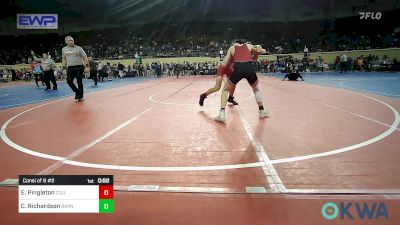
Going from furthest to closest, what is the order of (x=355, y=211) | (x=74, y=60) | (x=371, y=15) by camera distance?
(x=371, y=15)
(x=74, y=60)
(x=355, y=211)

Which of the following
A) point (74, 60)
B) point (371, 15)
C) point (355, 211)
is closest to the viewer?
point (355, 211)

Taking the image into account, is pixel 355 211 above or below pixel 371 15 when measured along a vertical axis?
below

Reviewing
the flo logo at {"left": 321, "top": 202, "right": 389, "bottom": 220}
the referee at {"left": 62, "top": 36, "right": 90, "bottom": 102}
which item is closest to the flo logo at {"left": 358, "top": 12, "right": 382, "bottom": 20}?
the referee at {"left": 62, "top": 36, "right": 90, "bottom": 102}

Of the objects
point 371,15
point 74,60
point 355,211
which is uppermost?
point 371,15

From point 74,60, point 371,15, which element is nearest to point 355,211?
point 74,60

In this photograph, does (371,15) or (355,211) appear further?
(371,15)

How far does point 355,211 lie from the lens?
90.4 inches

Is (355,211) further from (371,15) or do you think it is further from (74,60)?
(371,15)

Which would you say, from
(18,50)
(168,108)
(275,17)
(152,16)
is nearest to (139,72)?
(152,16)

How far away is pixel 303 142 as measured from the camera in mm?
4246

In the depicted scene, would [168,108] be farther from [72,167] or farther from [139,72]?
[139,72]

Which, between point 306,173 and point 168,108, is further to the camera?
point 168,108

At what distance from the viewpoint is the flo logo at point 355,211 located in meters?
2.22

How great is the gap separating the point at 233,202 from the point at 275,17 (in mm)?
38371
